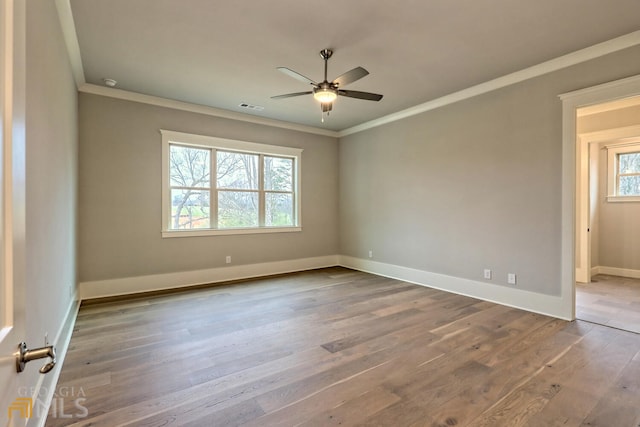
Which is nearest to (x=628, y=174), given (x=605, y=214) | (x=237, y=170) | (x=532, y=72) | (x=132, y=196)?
(x=605, y=214)

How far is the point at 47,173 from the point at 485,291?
4802 millimetres

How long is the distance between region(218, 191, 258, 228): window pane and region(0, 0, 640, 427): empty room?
0.04 meters

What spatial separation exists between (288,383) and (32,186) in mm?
2053

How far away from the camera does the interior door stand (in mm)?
676

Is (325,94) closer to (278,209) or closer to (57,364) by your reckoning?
(57,364)

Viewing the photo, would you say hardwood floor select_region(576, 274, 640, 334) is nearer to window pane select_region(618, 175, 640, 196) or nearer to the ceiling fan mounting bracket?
window pane select_region(618, 175, 640, 196)

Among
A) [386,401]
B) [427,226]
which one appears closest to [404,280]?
[427,226]

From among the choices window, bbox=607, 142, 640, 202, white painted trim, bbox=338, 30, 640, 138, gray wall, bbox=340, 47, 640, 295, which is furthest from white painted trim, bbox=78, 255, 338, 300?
window, bbox=607, 142, 640, 202

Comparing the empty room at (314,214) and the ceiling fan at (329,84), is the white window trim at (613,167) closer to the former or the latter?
the empty room at (314,214)

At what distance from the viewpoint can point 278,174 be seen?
603cm

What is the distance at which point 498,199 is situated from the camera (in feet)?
13.2

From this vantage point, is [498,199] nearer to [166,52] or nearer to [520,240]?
[520,240]

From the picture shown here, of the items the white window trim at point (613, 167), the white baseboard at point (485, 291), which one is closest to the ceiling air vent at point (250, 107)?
the white baseboard at point (485, 291)

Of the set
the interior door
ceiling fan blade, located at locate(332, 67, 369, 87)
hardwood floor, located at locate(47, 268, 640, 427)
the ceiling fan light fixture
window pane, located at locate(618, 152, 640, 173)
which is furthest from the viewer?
window pane, located at locate(618, 152, 640, 173)
